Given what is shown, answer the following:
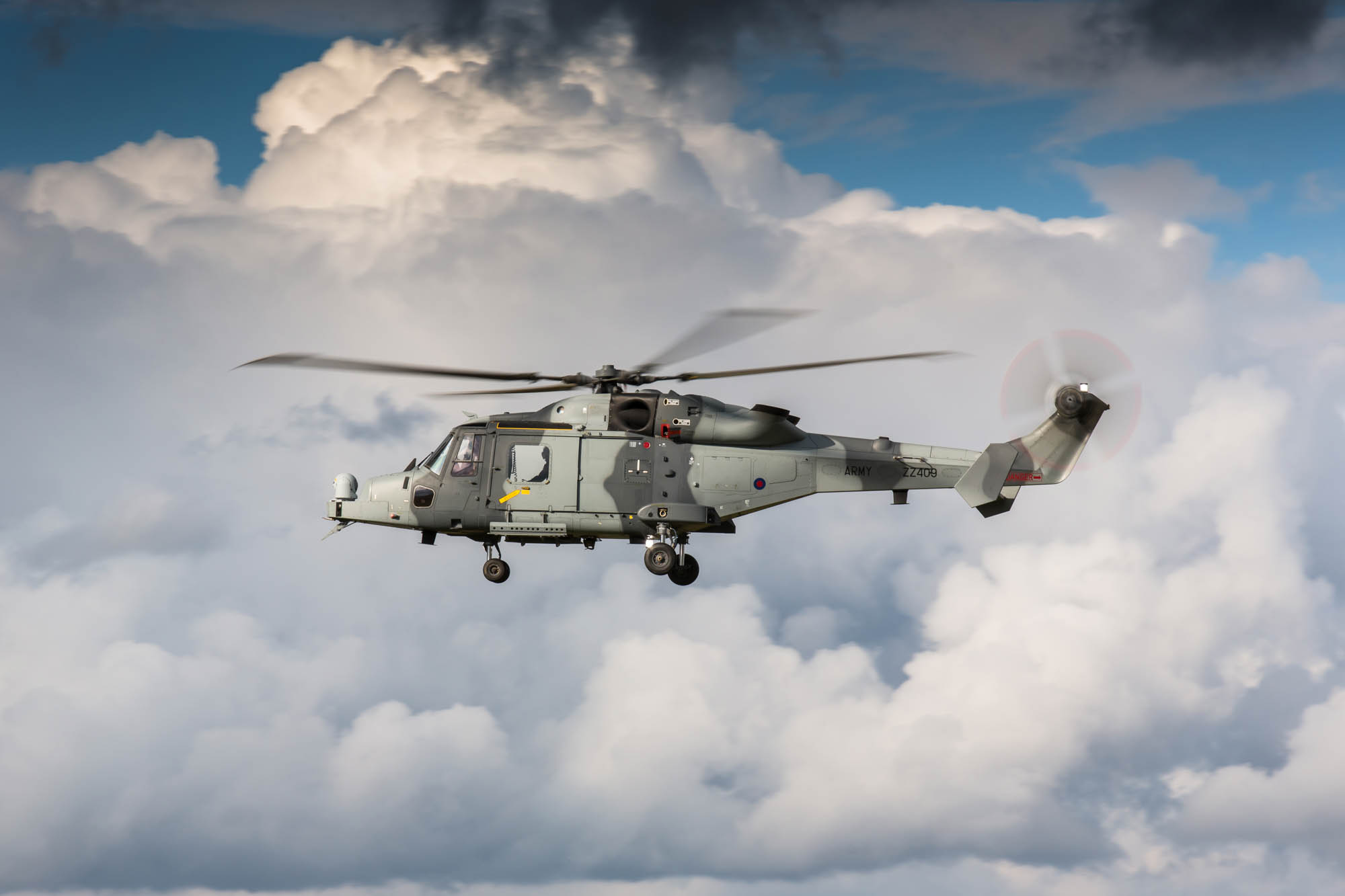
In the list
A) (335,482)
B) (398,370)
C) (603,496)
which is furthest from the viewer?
(335,482)

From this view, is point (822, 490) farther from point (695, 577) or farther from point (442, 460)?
point (442, 460)

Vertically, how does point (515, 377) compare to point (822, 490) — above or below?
above

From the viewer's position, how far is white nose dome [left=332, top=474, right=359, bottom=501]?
167 ft

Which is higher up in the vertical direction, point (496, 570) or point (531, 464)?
point (531, 464)

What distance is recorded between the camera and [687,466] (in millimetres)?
47812

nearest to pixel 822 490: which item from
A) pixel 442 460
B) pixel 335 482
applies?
pixel 442 460

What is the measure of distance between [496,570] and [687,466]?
29.0 ft

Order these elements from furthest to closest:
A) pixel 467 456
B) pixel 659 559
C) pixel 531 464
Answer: pixel 467 456 → pixel 531 464 → pixel 659 559

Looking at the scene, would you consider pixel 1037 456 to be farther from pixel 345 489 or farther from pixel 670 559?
pixel 345 489

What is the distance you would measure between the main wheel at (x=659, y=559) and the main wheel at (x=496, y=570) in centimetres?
594

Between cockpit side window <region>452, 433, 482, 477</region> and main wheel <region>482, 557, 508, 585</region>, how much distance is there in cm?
368

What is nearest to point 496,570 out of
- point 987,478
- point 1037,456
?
point 987,478

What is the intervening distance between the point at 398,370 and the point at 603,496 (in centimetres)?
912

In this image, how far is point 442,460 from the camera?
49.9 metres
